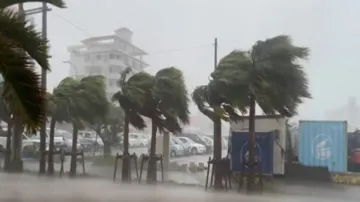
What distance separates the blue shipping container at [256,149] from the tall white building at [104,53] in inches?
250

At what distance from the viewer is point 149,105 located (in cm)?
1105

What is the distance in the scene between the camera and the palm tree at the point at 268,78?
29.8ft

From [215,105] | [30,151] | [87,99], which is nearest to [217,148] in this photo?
[215,105]

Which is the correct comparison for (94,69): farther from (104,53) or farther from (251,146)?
(251,146)

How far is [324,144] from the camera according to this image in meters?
10.9

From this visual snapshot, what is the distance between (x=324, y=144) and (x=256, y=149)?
1.76 m

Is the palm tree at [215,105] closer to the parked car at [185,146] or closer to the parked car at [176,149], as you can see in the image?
the parked car at [176,149]

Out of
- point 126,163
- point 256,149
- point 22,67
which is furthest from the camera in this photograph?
point 126,163

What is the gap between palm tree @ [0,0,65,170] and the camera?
432 cm

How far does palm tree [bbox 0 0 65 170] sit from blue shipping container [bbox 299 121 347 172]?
770 cm

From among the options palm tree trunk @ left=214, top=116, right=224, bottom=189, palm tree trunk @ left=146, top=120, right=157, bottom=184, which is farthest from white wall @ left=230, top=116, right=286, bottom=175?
palm tree trunk @ left=146, top=120, right=157, bottom=184

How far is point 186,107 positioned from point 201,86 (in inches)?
36.4

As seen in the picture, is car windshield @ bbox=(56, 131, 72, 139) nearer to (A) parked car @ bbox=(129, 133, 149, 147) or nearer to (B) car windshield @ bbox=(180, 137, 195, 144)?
(A) parked car @ bbox=(129, 133, 149, 147)

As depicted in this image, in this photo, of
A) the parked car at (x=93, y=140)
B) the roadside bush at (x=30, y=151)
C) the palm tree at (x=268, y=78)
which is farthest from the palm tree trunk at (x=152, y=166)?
the roadside bush at (x=30, y=151)
